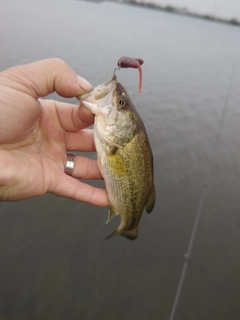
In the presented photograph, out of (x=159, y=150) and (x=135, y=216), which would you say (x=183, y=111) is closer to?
(x=159, y=150)

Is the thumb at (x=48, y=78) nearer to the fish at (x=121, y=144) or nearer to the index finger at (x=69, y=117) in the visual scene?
the fish at (x=121, y=144)

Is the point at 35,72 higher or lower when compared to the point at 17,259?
higher

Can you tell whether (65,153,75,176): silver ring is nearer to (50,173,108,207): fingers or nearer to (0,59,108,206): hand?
(0,59,108,206): hand

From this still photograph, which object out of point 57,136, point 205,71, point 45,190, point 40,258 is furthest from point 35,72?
point 205,71

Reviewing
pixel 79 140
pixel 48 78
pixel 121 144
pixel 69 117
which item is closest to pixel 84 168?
pixel 79 140

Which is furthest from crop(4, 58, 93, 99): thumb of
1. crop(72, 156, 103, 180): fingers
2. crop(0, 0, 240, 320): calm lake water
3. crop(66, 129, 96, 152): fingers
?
crop(0, 0, 240, 320): calm lake water

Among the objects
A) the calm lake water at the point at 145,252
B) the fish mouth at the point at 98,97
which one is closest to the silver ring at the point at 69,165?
the fish mouth at the point at 98,97

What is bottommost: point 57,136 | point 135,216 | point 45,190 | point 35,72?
point 135,216
